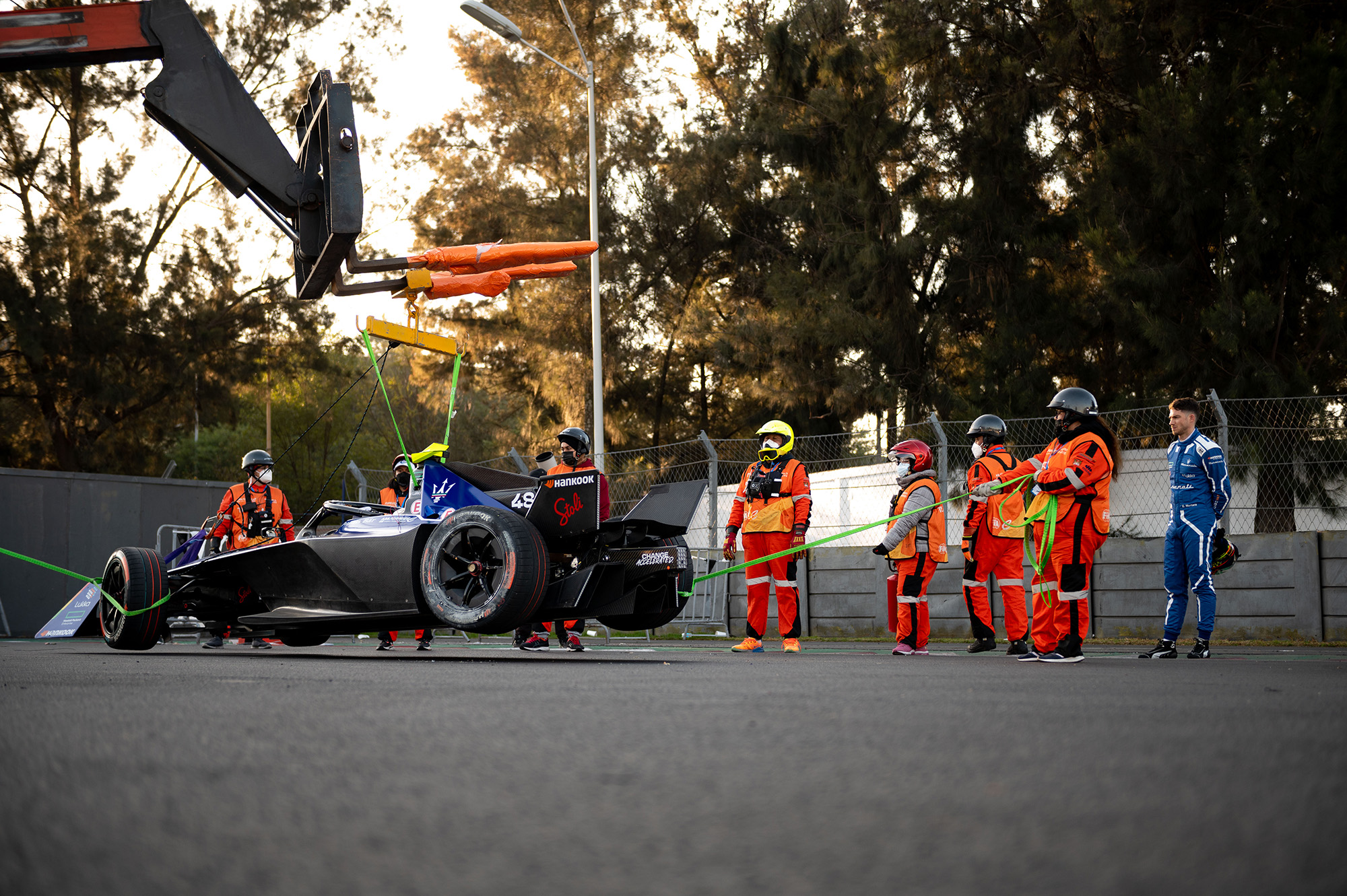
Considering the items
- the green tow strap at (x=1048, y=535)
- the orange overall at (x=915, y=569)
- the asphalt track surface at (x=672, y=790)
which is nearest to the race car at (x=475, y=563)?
the orange overall at (x=915, y=569)

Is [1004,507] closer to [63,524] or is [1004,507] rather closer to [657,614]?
[657,614]

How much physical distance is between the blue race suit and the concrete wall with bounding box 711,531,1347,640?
3464 mm

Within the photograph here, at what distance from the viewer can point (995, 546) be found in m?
10.8

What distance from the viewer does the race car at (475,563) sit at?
860cm

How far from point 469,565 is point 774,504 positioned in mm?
3822

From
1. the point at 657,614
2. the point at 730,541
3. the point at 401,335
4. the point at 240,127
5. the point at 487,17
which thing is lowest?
the point at 657,614

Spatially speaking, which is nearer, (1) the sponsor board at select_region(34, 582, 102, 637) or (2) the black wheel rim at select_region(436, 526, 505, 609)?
(2) the black wheel rim at select_region(436, 526, 505, 609)

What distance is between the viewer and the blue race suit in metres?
9.51

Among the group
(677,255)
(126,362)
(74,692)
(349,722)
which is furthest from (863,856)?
(677,255)

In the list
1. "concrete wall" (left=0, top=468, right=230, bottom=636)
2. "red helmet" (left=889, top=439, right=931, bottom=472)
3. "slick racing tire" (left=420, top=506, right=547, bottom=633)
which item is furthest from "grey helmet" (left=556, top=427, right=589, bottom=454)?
"concrete wall" (left=0, top=468, right=230, bottom=636)

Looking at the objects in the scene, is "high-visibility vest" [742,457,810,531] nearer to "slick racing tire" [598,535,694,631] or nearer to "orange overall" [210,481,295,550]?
"slick racing tire" [598,535,694,631]

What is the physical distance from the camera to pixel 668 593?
375 inches

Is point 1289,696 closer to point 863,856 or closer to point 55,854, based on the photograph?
point 863,856

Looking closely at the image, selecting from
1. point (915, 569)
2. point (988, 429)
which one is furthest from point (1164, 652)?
point (988, 429)
